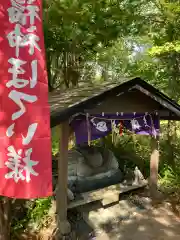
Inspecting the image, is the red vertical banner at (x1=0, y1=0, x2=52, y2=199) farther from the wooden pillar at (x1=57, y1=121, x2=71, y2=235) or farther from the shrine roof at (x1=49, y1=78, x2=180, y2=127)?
the wooden pillar at (x1=57, y1=121, x2=71, y2=235)

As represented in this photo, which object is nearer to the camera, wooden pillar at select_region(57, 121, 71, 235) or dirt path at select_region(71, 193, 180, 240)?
wooden pillar at select_region(57, 121, 71, 235)

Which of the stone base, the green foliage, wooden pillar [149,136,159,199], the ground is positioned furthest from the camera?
wooden pillar [149,136,159,199]

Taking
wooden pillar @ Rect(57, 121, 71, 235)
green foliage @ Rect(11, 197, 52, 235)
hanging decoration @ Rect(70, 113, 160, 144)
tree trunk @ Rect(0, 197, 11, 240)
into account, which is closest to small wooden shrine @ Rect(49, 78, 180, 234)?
wooden pillar @ Rect(57, 121, 71, 235)

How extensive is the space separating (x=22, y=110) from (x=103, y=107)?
3.79 metres

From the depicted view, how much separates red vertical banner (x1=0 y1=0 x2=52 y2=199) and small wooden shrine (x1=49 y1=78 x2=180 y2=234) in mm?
2132

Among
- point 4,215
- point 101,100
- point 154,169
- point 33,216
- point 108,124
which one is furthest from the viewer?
point 154,169

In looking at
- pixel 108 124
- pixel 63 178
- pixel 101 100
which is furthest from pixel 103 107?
pixel 63 178

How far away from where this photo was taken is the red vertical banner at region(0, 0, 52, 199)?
376cm

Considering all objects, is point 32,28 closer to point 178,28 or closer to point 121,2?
point 121,2

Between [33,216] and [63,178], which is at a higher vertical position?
[63,178]

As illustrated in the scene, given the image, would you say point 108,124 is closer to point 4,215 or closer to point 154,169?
point 154,169

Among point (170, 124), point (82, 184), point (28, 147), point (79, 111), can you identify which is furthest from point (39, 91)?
point (170, 124)

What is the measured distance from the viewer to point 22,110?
12.6 ft

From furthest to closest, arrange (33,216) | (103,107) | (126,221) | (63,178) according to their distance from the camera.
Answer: (126,221) → (33,216) → (103,107) → (63,178)
